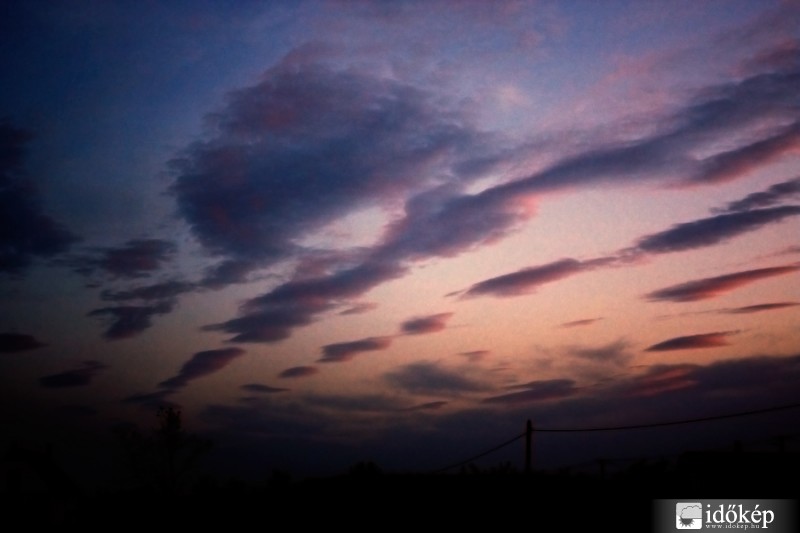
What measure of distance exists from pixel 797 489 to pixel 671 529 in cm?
1146

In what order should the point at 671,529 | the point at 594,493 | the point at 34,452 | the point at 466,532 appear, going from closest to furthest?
the point at 671,529 < the point at 466,532 < the point at 594,493 < the point at 34,452

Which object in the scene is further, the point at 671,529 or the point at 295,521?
the point at 295,521

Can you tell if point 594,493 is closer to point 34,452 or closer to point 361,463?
point 361,463

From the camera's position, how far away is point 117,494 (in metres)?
37.0

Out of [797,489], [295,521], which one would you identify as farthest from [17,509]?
[797,489]

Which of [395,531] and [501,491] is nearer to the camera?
[395,531]

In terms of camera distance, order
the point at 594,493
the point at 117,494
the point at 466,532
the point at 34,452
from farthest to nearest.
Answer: the point at 117,494 < the point at 34,452 < the point at 594,493 < the point at 466,532

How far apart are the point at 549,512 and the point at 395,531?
503cm

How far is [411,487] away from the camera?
27.6m

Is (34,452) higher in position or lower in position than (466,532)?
higher

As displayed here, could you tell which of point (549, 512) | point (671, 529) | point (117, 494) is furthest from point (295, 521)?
point (117, 494)

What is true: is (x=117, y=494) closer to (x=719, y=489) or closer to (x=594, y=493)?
(x=594, y=493)

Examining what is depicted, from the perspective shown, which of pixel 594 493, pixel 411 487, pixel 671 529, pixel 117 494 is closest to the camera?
pixel 671 529

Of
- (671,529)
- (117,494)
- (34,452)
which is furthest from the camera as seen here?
(117,494)
